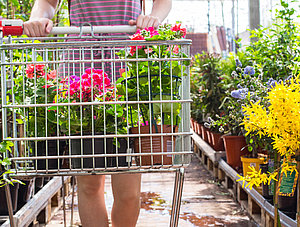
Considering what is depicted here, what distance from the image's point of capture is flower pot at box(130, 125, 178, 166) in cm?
133

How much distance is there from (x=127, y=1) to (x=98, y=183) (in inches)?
31.3

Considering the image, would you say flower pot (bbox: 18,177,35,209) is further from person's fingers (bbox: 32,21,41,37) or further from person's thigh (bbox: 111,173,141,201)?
person's fingers (bbox: 32,21,41,37)

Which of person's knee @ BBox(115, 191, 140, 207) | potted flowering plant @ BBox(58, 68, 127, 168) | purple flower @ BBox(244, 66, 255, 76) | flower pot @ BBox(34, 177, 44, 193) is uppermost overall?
purple flower @ BBox(244, 66, 255, 76)

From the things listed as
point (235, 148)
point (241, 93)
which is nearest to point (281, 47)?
point (241, 93)

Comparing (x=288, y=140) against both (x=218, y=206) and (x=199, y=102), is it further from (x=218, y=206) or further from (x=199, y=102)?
(x=199, y=102)

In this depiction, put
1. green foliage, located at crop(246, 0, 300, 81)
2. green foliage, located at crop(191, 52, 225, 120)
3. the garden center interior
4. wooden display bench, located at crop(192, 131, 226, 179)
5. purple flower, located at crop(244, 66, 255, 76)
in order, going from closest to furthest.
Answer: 1. the garden center interior
2. purple flower, located at crop(244, 66, 255, 76)
3. green foliage, located at crop(246, 0, 300, 81)
4. wooden display bench, located at crop(192, 131, 226, 179)
5. green foliage, located at crop(191, 52, 225, 120)

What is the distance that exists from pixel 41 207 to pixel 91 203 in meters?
1.14

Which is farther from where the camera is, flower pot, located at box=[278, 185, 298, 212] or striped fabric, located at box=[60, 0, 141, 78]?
flower pot, located at box=[278, 185, 298, 212]

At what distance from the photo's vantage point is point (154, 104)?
1.37 meters

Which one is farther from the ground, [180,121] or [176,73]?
[176,73]

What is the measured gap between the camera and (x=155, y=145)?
1333mm

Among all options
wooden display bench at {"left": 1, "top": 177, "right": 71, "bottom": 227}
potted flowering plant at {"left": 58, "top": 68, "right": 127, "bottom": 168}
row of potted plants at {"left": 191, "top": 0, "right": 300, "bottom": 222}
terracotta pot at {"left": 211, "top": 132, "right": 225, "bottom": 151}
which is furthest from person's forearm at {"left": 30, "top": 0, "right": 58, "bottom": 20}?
terracotta pot at {"left": 211, "top": 132, "right": 225, "bottom": 151}

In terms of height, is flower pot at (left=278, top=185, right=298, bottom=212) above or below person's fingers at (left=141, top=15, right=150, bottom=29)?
below

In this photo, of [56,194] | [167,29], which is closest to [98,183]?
[167,29]
